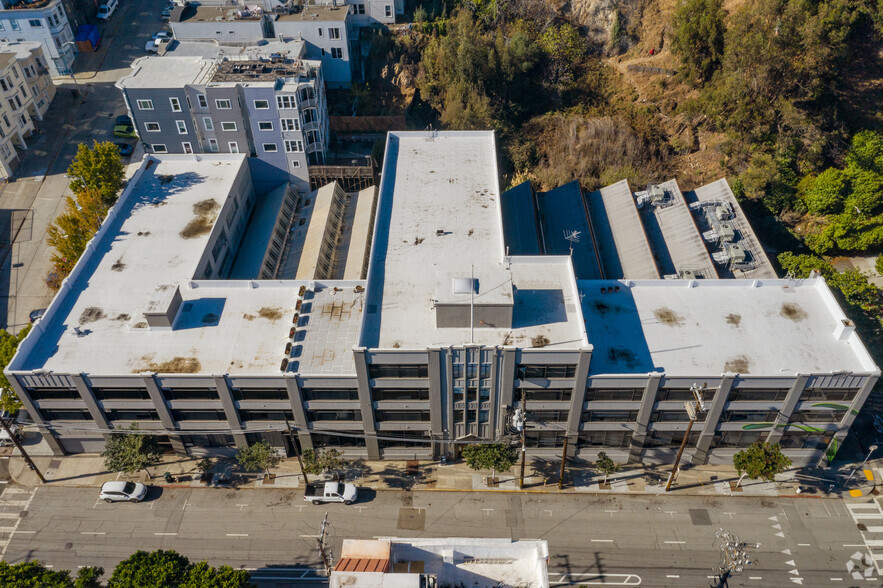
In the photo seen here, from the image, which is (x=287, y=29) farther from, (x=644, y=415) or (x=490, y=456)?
(x=644, y=415)

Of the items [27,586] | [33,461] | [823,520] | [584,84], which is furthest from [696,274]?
[33,461]

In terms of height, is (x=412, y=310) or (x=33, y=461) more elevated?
(x=412, y=310)

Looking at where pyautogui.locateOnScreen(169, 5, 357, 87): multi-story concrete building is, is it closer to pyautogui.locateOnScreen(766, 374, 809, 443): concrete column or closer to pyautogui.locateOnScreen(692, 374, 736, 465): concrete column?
pyautogui.locateOnScreen(692, 374, 736, 465): concrete column

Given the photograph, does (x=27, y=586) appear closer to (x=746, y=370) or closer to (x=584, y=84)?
(x=746, y=370)

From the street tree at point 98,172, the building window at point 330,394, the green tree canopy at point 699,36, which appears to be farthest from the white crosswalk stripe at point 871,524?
the street tree at point 98,172

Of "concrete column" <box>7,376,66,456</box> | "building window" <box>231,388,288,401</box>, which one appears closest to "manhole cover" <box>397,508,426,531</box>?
"building window" <box>231,388,288,401</box>

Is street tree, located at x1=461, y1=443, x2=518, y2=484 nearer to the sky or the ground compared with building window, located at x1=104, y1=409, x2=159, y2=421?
nearer to the ground
